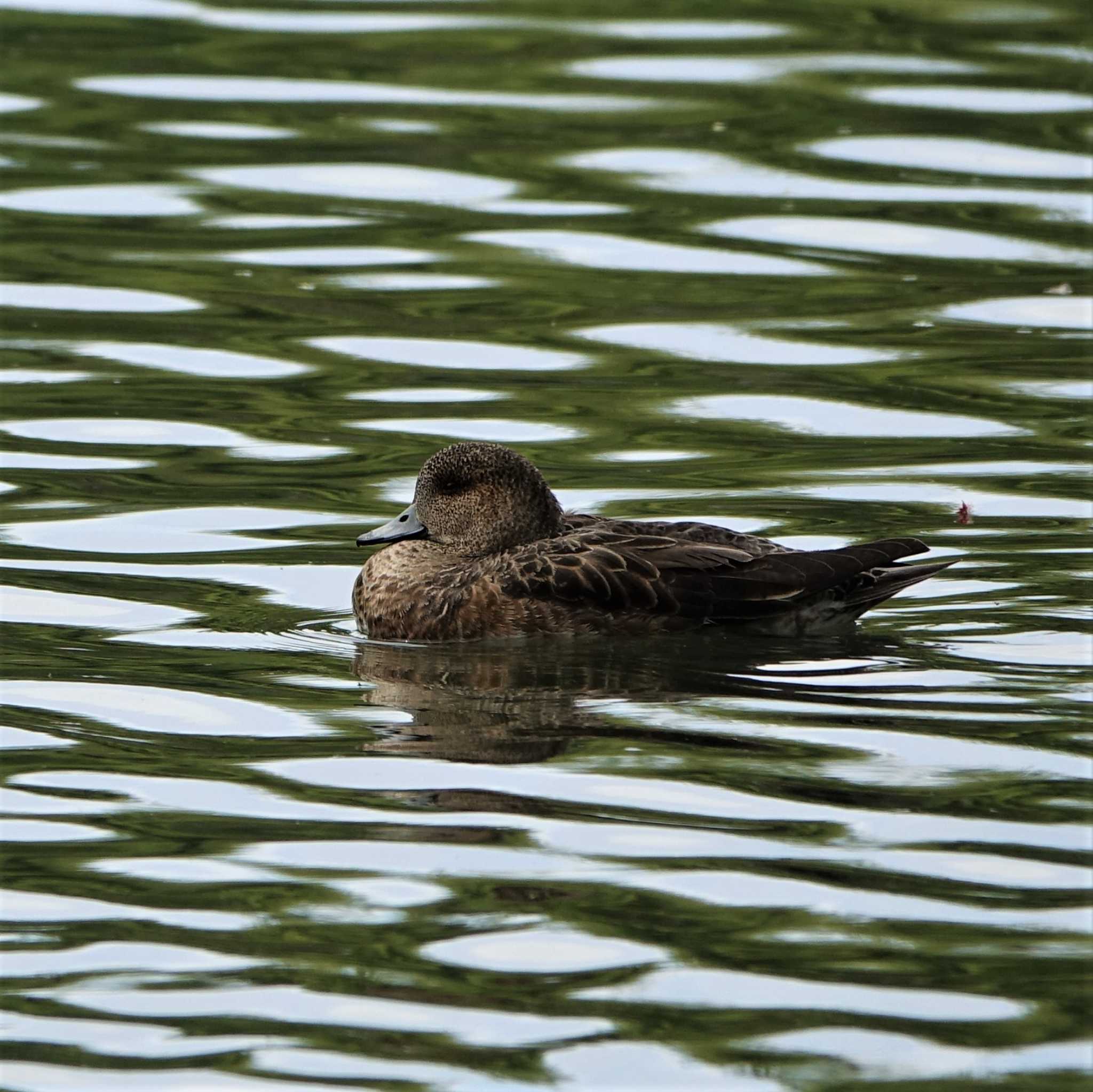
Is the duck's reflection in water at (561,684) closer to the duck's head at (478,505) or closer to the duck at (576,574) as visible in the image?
the duck at (576,574)

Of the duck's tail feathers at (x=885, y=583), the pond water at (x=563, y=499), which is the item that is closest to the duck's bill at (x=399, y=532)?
the pond water at (x=563, y=499)

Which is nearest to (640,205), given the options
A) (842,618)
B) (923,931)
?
(842,618)

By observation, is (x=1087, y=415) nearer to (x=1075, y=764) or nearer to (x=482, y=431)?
(x=482, y=431)

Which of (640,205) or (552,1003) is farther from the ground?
(640,205)

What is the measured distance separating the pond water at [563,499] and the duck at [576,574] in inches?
5.3

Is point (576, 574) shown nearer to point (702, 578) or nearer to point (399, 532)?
point (702, 578)

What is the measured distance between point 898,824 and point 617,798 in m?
0.76

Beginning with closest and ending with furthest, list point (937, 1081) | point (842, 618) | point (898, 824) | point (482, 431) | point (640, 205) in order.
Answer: point (937, 1081) < point (898, 824) < point (842, 618) < point (482, 431) < point (640, 205)

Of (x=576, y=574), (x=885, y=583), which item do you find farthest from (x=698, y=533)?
(x=885, y=583)

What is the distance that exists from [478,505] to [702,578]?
963 mm

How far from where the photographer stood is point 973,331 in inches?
500

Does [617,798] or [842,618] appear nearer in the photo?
[617,798]

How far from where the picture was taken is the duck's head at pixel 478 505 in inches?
346

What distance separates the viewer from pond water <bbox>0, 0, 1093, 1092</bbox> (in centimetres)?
539
